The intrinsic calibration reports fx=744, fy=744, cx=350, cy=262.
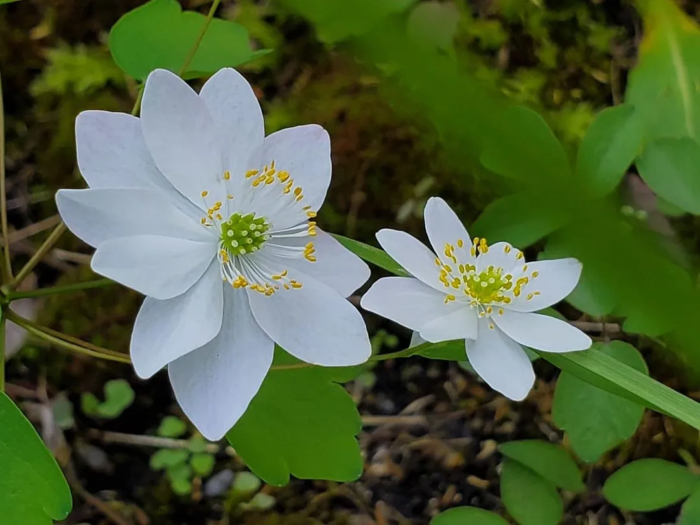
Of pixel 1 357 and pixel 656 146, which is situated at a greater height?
pixel 656 146

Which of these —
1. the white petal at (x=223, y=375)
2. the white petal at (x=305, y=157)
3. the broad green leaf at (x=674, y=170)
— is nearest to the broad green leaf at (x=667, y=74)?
the broad green leaf at (x=674, y=170)

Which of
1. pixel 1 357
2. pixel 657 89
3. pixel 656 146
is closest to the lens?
pixel 1 357

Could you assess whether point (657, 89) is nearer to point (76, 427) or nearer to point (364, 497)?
point (364, 497)

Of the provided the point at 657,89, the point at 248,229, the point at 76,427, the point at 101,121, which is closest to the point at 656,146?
the point at 657,89

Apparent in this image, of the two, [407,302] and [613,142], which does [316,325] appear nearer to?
[407,302]

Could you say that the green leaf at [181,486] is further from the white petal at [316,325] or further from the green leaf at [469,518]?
the white petal at [316,325]

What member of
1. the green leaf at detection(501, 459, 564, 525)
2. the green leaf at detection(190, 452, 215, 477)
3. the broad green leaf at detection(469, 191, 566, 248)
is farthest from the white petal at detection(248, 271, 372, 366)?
the green leaf at detection(190, 452, 215, 477)

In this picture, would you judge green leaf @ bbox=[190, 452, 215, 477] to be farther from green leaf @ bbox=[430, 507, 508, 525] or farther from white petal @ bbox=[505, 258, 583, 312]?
white petal @ bbox=[505, 258, 583, 312]

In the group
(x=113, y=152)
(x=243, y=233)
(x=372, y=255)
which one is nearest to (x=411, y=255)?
(x=372, y=255)
